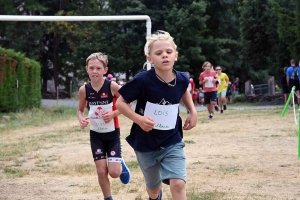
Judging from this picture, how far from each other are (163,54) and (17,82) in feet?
70.3

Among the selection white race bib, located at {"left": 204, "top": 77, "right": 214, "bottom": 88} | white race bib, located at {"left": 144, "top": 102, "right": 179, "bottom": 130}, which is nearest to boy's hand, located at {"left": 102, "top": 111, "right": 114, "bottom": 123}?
white race bib, located at {"left": 144, "top": 102, "right": 179, "bottom": 130}

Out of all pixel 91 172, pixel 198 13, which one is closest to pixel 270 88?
pixel 198 13

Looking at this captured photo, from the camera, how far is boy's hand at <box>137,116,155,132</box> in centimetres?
558

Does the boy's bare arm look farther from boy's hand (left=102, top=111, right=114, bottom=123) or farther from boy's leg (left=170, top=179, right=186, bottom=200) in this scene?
boy's hand (left=102, top=111, right=114, bottom=123)

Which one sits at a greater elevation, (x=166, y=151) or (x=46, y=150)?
(x=166, y=151)

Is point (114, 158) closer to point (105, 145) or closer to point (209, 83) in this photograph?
point (105, 145)

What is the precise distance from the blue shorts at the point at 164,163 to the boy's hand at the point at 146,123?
38 cm

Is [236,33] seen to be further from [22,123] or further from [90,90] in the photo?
[90,90]

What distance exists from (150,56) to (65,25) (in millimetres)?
43408

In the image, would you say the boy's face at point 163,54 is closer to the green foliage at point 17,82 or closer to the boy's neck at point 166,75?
the boy's neck at point 166,75

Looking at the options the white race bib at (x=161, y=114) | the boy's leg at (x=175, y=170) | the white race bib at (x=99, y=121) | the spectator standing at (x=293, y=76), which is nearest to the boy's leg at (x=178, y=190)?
the boy's leg at (x=175, y=170)

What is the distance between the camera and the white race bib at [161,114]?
5863 mm

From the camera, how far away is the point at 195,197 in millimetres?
7355

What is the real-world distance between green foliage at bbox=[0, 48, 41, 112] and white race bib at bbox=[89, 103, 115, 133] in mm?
18501
